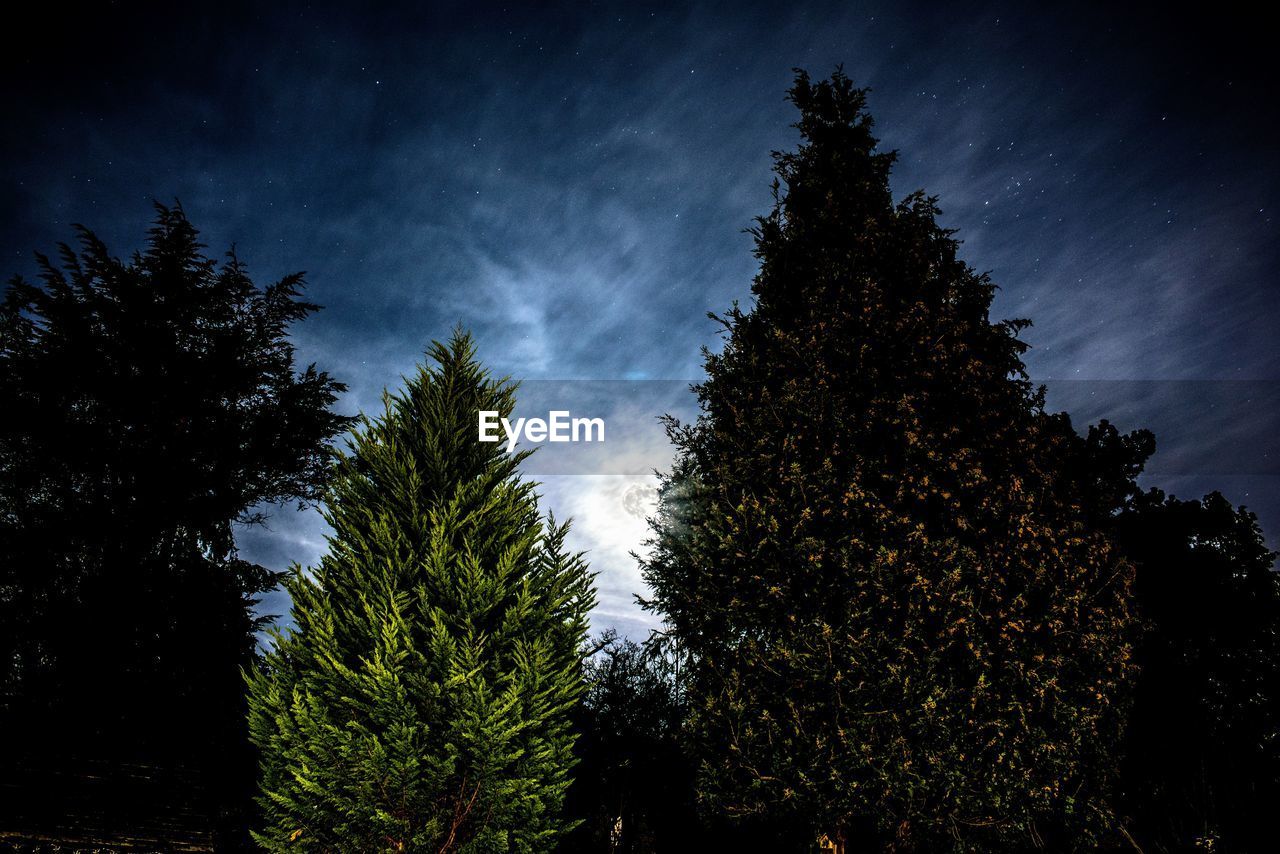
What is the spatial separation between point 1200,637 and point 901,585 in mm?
23130

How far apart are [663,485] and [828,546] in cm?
784

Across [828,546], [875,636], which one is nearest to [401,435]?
[828,546]

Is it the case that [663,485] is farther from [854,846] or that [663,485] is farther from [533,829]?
[533,829]

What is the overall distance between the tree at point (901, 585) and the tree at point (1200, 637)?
1089cm

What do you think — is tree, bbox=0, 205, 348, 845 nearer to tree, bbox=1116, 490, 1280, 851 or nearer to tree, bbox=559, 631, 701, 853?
tree, bbox=559, 631, 701, 853

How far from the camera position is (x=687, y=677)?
1088 centimetres

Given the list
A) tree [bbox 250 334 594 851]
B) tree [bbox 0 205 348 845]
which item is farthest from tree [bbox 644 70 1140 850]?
tree [bbox 0 205 348 845]

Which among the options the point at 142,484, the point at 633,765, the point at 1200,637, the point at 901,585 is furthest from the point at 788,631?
the point at 142,484

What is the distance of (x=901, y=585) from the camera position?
8633 millimetres

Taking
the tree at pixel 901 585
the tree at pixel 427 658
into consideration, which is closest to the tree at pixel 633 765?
the tree at pixel 901 585

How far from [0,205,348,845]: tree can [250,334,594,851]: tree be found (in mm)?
16638

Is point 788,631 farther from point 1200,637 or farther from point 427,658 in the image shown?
point 1200,637

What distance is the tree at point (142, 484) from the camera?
2023 cm

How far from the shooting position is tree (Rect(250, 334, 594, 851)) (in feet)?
19.8
